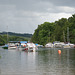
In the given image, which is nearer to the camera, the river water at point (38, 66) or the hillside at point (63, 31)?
the river water at point (38, 66)

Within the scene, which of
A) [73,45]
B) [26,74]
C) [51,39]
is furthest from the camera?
[51,39]

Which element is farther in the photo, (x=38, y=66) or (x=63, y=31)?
(x=63, y=31)

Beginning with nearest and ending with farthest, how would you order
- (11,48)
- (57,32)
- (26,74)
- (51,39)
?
(26,74) < (11,48) < (57,32) < (51,39)

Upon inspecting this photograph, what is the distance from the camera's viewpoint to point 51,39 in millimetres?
162625

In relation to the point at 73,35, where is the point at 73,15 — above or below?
above

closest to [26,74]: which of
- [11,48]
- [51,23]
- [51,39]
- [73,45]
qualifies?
[11,48]

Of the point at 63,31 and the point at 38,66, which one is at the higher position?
the point at 63,31

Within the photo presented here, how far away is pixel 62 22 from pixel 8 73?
5378 inches

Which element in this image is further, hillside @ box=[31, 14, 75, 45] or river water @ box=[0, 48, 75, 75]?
hillside @ box=[31, 14, 75, 45]

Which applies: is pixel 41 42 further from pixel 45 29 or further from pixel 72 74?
pixel 72 74

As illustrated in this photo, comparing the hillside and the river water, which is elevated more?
the hillside

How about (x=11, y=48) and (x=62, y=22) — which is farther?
(x=62, y=22)

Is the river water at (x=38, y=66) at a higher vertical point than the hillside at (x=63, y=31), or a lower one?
lower

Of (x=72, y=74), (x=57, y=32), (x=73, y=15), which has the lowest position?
(x=72, y=74)
